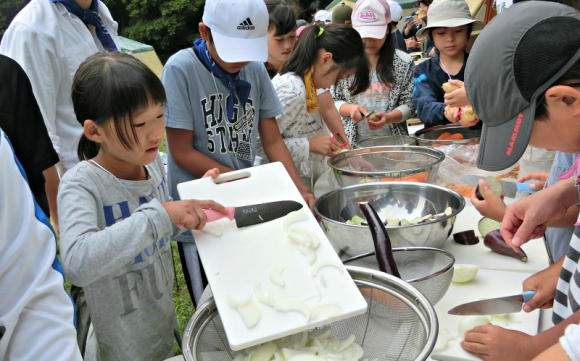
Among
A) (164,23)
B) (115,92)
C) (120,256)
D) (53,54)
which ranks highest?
(115,92)

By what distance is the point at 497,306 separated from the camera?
3.84 ft

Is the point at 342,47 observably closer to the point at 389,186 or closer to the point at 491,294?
the point at 389,186

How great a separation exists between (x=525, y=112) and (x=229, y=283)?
0.70 meters

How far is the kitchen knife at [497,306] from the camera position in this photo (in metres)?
1.17

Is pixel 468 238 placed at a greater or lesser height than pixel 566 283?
lesser

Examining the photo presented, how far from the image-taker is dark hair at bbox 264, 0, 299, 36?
8.28ft

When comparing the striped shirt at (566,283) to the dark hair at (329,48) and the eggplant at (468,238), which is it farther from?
the dark hair at (329,48)

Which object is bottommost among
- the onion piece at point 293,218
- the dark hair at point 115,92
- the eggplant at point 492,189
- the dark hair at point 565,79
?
the eggplant at point 492,189

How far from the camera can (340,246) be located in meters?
1.50

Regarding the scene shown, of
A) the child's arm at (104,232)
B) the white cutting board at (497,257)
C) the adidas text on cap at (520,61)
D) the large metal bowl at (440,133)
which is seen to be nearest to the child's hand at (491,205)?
the white cutting board at (497,257)

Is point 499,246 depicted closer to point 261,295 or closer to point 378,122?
point 261,295

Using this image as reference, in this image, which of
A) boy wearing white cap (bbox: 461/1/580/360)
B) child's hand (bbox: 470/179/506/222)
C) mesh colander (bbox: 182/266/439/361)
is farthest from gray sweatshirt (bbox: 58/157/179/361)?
child's hand (bbox: 470/179/506/222)

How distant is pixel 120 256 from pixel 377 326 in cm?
61

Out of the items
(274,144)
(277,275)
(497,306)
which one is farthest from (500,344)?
(274,144)
